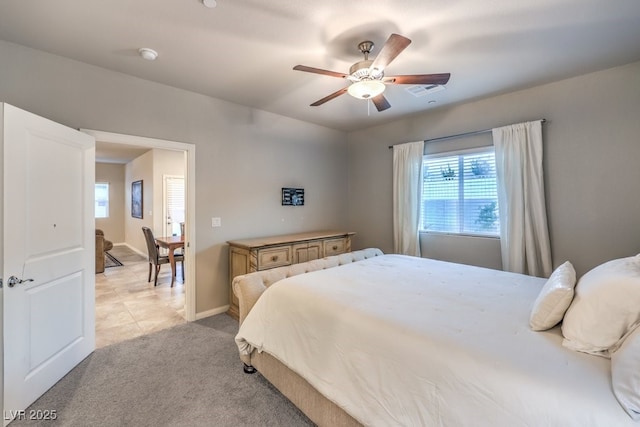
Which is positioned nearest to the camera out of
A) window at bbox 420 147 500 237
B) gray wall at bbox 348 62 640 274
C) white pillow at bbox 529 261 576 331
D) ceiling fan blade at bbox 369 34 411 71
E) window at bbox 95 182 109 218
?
white pillow at bbox 529 261 576 331

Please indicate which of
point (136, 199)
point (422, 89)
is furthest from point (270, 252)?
point (136, 199)

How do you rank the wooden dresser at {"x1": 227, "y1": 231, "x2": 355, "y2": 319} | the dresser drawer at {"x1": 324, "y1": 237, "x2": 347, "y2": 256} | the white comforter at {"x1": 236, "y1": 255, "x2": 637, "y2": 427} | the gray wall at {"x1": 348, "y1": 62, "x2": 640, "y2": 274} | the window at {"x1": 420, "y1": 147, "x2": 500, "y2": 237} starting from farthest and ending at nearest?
A: the dresser drawer at {"x1": 324, "y1": 237, "x2": 347, "y2": 256}, the window at {"x1": 420, "y1": 147, "x2": 500, "y2": 237}, the wooden dresser at {"x1": 227, "y1": 231, "x2": 355, "y2": 319}, the gray wall at {"x1": 348, "y1": 62, "x2": 640, "y2": 274}, the white comforter at {"x1": 236, "y1": 255, "x2": 637, "y2": 427}

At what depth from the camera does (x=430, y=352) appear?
1.27 m

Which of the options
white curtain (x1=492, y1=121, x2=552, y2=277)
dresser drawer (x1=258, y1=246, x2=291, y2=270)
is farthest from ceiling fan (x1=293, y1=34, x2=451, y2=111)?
dresser drawer (x1=258, y1=246, x2=291, y2=270)

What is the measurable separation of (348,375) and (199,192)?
9.00ft

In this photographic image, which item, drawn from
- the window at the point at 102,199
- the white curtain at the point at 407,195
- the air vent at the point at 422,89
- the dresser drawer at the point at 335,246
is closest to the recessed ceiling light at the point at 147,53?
the air vent at the point at 422,89

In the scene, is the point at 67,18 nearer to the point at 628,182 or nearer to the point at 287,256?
the point at 287,256

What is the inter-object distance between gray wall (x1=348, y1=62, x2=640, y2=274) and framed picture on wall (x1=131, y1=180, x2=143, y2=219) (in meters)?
7.70

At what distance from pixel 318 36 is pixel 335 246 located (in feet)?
9.17

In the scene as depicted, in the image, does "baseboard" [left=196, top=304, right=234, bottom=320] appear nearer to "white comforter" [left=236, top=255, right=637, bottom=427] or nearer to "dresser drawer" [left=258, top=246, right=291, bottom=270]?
"dresser drawer" [left=258, top=246, right=291, bottom=270]

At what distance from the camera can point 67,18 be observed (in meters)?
2.02

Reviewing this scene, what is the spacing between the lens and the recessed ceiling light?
2.41 m

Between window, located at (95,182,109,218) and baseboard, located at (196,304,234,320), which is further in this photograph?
window, located at (95,182,109,218)

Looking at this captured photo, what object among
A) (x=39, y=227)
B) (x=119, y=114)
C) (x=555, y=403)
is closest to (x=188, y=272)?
(x=39, y=227)
